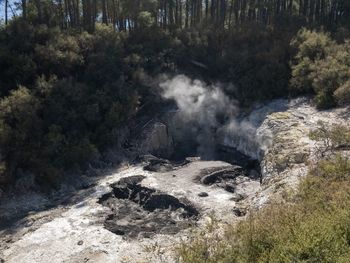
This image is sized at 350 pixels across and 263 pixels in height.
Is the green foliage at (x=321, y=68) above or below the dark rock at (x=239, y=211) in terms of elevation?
above

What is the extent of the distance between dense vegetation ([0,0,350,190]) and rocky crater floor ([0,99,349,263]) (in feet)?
8.50

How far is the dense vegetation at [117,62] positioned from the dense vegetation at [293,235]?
13.9 metres

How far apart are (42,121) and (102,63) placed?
8.25 meters

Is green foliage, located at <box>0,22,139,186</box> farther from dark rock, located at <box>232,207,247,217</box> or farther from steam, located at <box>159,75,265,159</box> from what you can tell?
dark rock, located at <box>232,207,247,217</box>

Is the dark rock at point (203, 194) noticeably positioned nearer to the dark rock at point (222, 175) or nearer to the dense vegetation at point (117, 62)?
the dark rock at point (222, 175)

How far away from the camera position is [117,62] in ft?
113

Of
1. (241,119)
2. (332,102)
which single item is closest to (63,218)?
(241,119)

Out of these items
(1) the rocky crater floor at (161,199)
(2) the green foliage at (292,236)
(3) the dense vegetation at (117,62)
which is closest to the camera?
(2) the green foliage at (292,236)

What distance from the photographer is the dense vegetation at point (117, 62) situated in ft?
86.8

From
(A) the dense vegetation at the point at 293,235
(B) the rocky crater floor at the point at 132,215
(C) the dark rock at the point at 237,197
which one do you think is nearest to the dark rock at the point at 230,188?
(B) the rocky crater floor at the point at 132,215

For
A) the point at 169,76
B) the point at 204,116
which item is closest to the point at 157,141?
the point at 204,116

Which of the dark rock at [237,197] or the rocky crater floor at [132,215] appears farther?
the dark rock at [237,197]

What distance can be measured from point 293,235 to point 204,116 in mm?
22653

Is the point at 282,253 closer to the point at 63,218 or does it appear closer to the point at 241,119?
the point at 63,218
